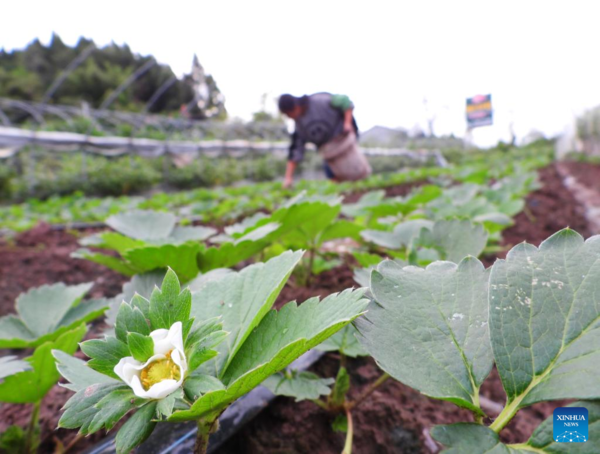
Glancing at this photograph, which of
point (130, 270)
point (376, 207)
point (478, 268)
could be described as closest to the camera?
point (478, 268)

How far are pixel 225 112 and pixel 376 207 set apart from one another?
29173 mm

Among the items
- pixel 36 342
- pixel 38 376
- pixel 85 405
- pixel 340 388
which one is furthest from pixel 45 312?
pixel 340 388

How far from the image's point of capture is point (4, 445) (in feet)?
2.12

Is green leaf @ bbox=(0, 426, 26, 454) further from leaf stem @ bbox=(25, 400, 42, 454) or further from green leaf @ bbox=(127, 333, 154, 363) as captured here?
green leaf @ bbox=(127, 333, 154, 363)

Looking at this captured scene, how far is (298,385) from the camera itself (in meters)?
0.61

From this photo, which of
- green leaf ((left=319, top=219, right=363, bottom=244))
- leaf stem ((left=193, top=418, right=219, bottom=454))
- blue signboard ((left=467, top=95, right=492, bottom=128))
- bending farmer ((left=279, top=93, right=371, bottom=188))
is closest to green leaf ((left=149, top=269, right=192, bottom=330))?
leaf stem ((left=193, top=418, right=219, bottom=454))

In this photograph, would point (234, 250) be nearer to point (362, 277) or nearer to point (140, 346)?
point (362, 277)

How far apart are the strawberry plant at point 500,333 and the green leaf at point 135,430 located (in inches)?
9.2

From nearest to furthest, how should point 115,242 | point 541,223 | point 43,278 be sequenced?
point 115,242 < point 43,278 < point 541,223

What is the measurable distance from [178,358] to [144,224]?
0.98 meters

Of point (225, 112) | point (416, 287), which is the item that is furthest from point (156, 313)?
point (225, 112)

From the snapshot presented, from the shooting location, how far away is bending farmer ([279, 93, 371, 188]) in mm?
5102

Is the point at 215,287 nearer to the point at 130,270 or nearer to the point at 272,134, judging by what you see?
the point at 130,270

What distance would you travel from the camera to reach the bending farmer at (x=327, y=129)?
5.10 meters
